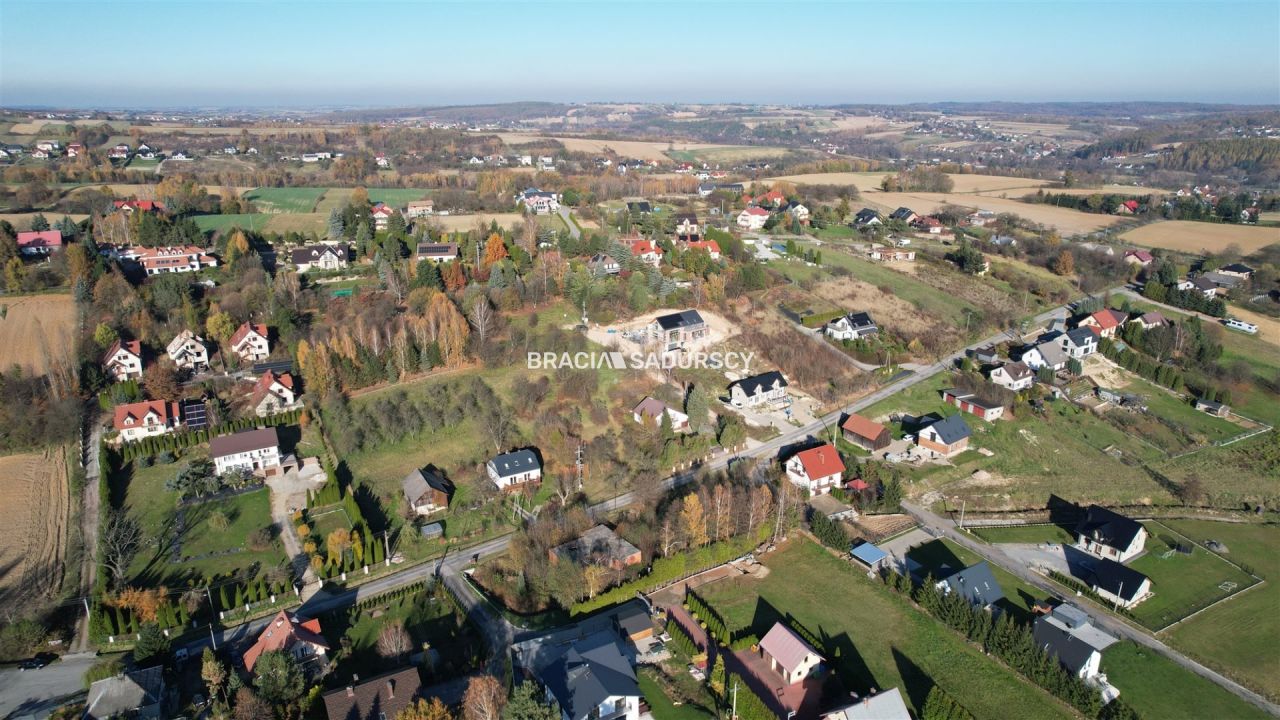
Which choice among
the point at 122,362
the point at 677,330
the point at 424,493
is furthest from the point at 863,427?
the point at 122,362

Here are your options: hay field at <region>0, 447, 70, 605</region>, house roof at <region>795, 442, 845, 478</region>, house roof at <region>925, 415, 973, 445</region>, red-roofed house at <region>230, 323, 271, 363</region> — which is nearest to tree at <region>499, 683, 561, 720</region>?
house roof at <region>795, 442, 845, 478</region>

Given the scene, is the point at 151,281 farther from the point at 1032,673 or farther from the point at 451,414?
the point at 1032,673

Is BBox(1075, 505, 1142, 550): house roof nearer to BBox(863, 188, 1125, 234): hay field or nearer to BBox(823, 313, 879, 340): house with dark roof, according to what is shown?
BBox(823, 313, 879, 340): house with dark roof

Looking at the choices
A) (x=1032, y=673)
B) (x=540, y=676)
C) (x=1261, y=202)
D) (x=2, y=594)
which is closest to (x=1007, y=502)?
(x=1032, y=673)

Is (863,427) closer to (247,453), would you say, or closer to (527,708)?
(527,708)

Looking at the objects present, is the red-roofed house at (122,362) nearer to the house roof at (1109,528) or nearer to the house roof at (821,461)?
the house roof at (821,461)

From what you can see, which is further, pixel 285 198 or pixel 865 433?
pixel 285 198
